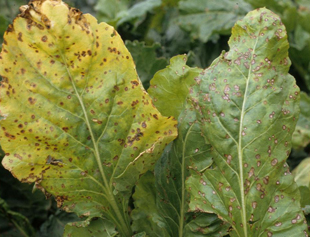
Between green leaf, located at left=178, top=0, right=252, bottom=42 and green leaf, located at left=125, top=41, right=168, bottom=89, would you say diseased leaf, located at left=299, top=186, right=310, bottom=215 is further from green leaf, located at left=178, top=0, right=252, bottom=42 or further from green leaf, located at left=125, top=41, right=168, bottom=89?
green leaf, located at left=178, top=0, right=252, bottom=42

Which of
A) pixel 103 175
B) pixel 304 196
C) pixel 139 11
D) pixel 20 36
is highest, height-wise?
pixel 20 36

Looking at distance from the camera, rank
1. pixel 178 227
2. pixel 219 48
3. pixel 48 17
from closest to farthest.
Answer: pixel 48 17 < pixel 178 227 < pixel 219 48

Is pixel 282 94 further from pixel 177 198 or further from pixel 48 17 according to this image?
pixel 48 17

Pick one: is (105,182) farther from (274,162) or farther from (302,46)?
(302,46)

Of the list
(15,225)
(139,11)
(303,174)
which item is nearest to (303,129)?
(303,174)

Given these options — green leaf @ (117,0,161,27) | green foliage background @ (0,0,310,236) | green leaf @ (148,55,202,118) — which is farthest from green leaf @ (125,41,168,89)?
green leaf @ (148,55,202,118)

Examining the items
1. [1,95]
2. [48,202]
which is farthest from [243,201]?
[48,202]
